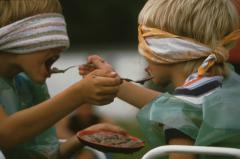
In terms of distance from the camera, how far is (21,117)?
3.79 metres

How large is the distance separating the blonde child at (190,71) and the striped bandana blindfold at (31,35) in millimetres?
180

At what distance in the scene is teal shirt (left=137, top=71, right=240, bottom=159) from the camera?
3.64 m

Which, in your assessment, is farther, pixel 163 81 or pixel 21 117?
pixel 163 81

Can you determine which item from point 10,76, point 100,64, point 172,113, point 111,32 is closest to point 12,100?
point 10,76

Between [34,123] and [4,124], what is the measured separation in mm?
114

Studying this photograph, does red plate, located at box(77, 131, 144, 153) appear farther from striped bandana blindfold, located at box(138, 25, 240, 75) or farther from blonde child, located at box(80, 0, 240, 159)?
striped bandana blindfold, located at box(138, 25, 240, 75)

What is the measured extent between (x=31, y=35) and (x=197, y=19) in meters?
0.66

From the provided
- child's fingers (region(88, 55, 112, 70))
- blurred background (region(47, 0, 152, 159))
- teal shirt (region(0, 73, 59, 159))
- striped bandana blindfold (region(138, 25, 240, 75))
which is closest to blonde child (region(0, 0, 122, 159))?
teal shirt (region(0, 73, 59, 159))

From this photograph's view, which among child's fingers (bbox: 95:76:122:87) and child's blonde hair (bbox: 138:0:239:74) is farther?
child's blonde hair (bbox: 138:0:239:74)

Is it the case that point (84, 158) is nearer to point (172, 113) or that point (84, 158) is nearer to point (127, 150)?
point (127, 150)

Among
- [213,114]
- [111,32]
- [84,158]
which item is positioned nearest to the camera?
[213,114]

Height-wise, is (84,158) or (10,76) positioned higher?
(10,76)

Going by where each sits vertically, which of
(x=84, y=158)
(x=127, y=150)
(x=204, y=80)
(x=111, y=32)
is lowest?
(x=111, y=32)

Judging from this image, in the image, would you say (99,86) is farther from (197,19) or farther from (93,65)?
(197,19)
